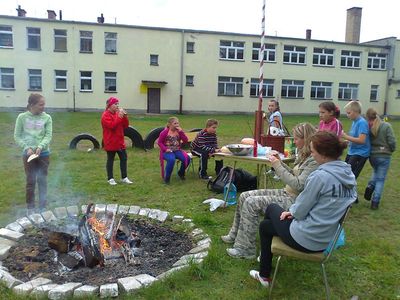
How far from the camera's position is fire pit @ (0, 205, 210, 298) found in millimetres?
3400

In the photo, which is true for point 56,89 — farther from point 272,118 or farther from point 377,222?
point 377,222

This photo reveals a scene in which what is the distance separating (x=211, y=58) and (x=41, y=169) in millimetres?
28128

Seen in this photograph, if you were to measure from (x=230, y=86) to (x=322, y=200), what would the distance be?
3110cm

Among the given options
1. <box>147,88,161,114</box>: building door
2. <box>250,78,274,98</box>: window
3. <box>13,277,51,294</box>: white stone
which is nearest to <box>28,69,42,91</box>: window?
<box>147,88,161,114</box>: building door

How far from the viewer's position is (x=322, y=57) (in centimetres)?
3584

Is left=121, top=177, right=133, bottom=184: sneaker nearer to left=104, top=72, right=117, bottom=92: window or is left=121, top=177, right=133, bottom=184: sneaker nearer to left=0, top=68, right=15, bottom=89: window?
left=104, top=72, right=117, bottom=92: window

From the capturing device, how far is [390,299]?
341cm

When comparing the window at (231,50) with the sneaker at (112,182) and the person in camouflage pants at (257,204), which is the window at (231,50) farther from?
the person in camouflage pants at (257,204)

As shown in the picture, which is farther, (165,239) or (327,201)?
(165,239)

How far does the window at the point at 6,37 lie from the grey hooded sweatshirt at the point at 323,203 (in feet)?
101

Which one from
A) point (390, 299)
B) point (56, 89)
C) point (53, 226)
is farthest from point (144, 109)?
point (390, 299)

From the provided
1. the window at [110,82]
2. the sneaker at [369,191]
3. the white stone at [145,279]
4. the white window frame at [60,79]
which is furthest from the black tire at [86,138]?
the white window frame at [60,79]

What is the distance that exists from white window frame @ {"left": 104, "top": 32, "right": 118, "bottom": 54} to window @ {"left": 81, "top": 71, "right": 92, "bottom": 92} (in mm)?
2306

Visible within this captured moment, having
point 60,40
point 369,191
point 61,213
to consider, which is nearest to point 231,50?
point 60,40
